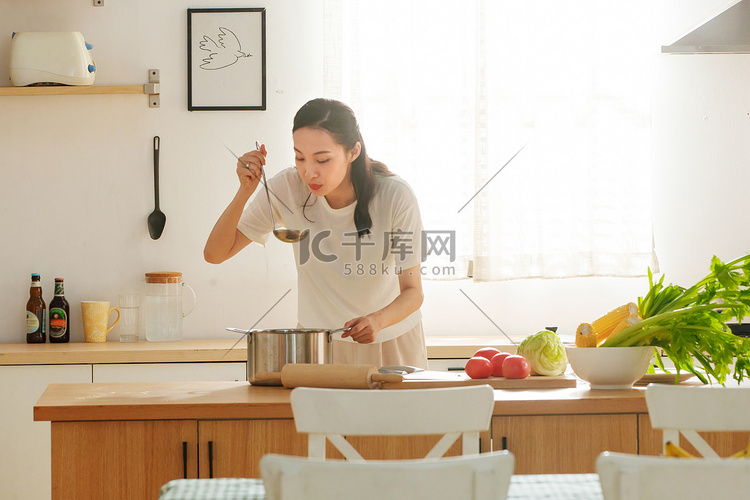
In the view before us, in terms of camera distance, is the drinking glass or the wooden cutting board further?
the drinking glass

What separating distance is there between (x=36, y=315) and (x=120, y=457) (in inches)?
63.9

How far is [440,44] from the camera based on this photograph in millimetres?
3043

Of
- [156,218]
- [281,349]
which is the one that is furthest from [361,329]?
[156,218]

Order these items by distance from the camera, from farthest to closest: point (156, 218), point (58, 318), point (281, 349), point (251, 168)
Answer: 1. point (156, 218)
2. point (58, 318)
3. point (251, 168)
4. point (281, 349)

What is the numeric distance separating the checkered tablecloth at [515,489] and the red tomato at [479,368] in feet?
1.73

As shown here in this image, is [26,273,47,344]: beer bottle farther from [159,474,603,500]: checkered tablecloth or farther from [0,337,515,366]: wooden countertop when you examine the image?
[159,474,603,500]: checkered tablecloth

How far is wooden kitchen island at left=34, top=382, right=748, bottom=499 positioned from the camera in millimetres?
1445

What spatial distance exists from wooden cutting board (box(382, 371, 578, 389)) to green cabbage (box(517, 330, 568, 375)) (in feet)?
0.12

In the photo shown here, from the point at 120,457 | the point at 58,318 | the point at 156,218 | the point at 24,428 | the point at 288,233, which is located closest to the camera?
the point at 120,457

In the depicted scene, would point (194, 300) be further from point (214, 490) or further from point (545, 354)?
point (214, 490)

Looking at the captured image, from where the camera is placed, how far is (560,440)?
1501 millimetres

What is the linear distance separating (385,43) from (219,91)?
69 centimetres

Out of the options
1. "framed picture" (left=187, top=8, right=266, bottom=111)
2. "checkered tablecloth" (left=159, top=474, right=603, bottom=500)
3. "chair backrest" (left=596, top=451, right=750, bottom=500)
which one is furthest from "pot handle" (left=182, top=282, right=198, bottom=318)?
"chair backrest" (left=596, top=451, right=750, bottom=500)

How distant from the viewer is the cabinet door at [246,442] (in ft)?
4.82
